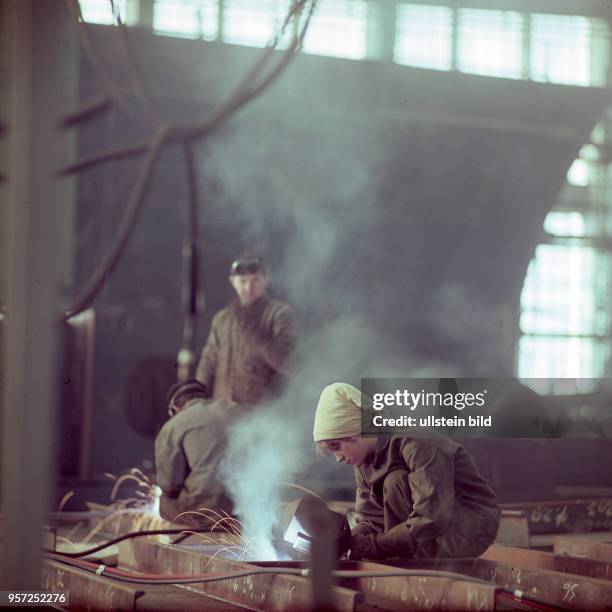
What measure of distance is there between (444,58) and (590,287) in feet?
3.46

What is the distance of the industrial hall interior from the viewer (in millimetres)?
2615

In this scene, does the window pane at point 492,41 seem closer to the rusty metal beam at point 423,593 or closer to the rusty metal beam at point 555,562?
the rusty metal beam at point 555,562

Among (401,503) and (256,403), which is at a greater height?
(256,403)

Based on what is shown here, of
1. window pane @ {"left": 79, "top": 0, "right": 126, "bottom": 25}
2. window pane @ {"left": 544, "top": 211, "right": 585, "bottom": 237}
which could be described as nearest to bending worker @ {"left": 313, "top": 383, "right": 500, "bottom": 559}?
window pane @ {"left": 544, "top": 211, "right": 585, "bottom": 237}

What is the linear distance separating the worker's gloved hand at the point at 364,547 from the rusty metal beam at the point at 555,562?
15.5 inches

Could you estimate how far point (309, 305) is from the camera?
450 centimetres

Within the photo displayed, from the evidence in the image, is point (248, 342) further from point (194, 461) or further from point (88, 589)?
point (88, 589)

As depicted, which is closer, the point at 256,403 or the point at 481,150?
the point at 256,403

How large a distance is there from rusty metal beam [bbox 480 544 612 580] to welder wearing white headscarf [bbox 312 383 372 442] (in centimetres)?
58

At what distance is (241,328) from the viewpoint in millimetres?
4469

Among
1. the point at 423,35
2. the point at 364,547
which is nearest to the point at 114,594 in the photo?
the point at 364,547

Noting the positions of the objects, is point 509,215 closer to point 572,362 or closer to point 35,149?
point 572,362

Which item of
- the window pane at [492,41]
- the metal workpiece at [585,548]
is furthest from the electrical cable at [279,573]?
the window pane at [492,41]

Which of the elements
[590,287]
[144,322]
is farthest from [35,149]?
[144,322]
